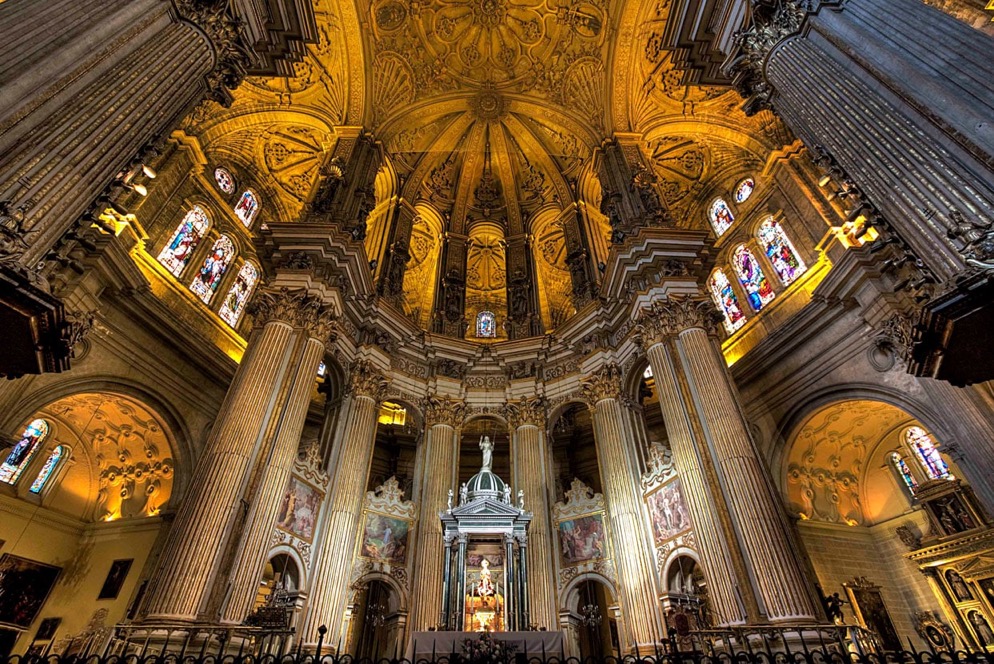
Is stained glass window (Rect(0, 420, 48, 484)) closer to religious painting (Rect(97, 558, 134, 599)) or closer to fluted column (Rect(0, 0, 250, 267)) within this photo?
religious painting (Rect(97, 558, 134, 599))

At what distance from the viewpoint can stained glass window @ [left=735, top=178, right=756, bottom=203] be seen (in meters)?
19.0

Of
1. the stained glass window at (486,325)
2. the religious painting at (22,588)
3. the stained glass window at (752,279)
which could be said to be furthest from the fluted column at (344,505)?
the stained glass window at (752,279)

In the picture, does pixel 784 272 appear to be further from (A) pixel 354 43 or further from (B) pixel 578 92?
(A) pixel 354 43

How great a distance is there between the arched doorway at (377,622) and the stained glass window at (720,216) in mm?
17308

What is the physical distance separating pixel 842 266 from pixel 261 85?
65.1 ft

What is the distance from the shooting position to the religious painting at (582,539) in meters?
14.1

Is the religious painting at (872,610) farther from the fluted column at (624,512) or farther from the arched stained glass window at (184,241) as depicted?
the arched stained glass window at (184,241)

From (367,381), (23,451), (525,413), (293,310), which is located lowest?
(23,451)

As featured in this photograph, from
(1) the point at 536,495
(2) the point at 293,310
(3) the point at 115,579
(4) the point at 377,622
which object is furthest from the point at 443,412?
(3) the point at 115,579

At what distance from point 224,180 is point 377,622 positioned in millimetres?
16292

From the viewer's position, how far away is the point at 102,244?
38.3ft

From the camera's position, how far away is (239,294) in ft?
58.6

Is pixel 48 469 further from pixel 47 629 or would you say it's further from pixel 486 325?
pixel 486 325

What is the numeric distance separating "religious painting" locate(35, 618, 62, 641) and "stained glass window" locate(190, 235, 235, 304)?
985 cm
